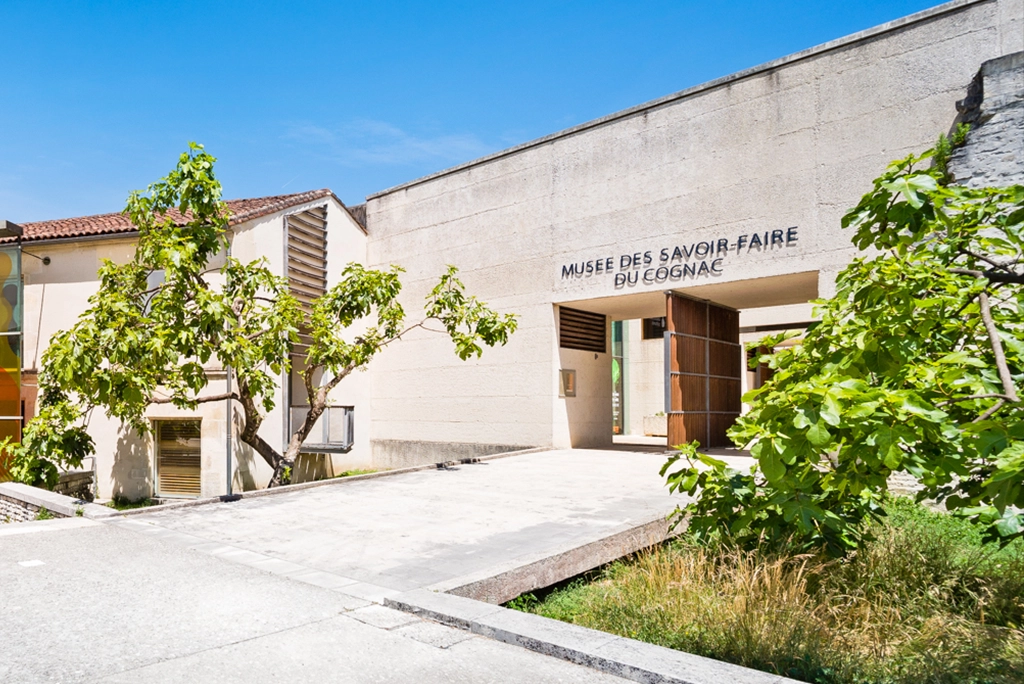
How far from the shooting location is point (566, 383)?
A: 18.0m

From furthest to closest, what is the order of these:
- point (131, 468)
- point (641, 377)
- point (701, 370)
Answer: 1. point (641, 377)
2. point (701, 370)
3. point (131, 468)

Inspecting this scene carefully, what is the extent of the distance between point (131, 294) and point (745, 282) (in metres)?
11.2

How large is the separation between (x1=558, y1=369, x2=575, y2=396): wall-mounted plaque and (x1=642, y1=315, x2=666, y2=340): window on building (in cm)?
1101

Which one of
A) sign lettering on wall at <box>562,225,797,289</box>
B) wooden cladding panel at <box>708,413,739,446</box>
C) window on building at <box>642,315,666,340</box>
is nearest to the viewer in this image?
sign lettering on wall at <box>562,225,797,289</box>

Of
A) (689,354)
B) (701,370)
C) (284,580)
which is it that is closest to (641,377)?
(701,370)

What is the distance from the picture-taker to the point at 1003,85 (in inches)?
431

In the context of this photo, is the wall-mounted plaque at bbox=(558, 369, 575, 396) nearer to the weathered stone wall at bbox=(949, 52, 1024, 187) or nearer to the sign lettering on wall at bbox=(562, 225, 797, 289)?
the sign lettering on wall at bbox=(562, 225, 797, 289)

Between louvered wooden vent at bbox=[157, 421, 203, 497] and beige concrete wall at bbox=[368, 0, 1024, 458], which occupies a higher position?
beige concrete wall at bbox=[368, 0, 1024, 458]

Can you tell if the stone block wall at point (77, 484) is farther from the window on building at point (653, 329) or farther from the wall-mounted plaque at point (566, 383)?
the window on building at point (653, 329)

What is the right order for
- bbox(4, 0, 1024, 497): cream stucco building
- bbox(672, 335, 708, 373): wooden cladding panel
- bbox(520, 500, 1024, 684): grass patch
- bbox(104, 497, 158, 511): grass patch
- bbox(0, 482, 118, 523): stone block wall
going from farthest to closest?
1. bbox(672, 335, 708, 373): wooden cladding panel
2. bbox(104, 497, 158, 511): grass patch
3. bbox(4, 0, 1024, 497): cream stucco building
4. bbox(0, 482, 118, 523): stone block wall
5. bbox(520, 500, 1024, 684): grass patch

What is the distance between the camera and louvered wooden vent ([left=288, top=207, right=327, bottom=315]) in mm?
17703

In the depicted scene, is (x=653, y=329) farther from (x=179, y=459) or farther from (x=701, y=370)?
(x=179, y=459)

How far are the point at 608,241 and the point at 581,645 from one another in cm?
1327

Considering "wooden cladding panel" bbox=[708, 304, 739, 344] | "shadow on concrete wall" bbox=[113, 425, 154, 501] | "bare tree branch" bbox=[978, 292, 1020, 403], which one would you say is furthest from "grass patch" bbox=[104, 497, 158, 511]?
"bare tree branch" bbox=[978, 292, 1020, 403]
